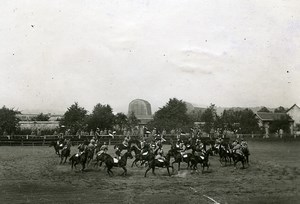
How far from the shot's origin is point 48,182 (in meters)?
16.2

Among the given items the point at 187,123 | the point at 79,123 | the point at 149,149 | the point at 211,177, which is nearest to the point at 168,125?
the point at 187,123

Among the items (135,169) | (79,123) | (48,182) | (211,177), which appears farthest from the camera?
(79,123)

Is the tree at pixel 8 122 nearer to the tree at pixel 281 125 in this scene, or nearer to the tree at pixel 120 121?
the tree at pixel 120 121

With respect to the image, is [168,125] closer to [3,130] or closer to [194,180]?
[3,130]

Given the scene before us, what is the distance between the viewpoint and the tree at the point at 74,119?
61281mm

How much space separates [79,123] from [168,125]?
1711 centimetres

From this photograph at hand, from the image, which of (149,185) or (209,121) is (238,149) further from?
(209,121)

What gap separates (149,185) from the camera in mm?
15414

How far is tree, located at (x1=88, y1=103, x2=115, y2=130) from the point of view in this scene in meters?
61.1

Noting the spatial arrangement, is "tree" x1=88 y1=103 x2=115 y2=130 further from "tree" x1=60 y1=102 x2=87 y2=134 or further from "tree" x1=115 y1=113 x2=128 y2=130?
"tree" x1=115 y1=113 x2=128 y2=130

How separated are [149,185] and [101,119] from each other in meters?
47.0

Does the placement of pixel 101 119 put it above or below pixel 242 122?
above

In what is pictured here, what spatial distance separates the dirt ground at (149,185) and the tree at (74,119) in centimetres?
3968

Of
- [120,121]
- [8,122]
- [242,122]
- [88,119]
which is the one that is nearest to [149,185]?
[8,122]
